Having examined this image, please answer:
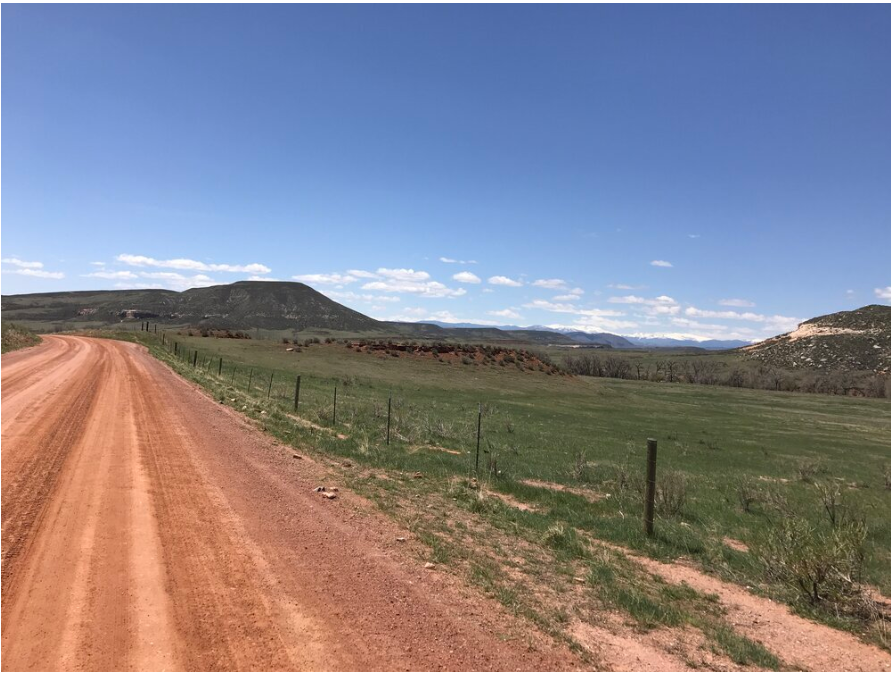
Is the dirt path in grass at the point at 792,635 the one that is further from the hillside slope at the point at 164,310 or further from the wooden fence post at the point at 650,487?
the hillside slope at the point at 164,310

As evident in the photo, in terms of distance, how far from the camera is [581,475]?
15.2 m

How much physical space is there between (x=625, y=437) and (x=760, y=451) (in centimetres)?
685

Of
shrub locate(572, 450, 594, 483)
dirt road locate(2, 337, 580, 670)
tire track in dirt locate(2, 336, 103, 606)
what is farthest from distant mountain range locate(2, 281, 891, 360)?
tire track in dirt locate(2, 336, 103, 606)

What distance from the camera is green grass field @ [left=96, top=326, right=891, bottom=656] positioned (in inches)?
287

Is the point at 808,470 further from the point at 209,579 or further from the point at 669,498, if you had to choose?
the point at 209,579

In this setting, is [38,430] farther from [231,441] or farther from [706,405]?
[706,405]

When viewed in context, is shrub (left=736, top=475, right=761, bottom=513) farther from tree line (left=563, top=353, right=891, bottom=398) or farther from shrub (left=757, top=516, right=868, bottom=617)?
tree line (left=563, top=353, right=891, bottom=398)

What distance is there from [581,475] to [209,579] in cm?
1165

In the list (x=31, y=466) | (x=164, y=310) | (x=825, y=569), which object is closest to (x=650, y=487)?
(x=825, y=569)

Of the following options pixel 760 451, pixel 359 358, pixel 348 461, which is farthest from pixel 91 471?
pixel 359 358

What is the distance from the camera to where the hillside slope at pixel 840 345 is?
327 feet

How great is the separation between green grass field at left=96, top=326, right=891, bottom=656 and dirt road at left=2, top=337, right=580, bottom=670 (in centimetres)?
96

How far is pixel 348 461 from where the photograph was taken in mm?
13469

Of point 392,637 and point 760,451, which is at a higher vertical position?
point 392,637
